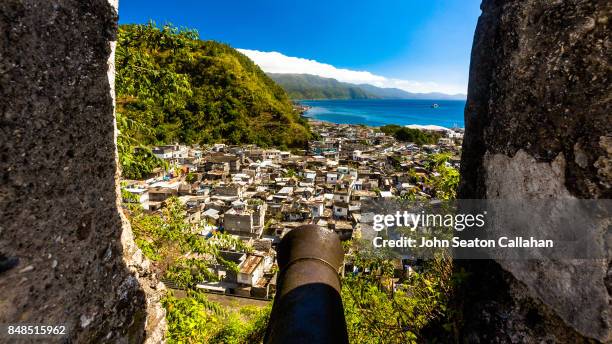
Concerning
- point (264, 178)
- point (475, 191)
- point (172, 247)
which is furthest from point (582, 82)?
point (264, 178)

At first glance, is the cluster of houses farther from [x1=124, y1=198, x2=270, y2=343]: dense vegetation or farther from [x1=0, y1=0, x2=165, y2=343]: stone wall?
[x1=0, y1=0, x2=165, y2=343]: stone wall

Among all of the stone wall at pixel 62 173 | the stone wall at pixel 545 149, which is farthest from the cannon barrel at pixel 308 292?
the stone wall at pixel 62 173

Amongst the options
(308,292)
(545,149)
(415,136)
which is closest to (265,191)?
(308,292)

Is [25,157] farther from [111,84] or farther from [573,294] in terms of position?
[573,294]

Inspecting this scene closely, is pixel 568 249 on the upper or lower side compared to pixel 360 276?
upper

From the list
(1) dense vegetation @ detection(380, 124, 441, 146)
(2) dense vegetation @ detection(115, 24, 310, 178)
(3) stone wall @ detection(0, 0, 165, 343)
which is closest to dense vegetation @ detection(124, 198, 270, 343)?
(3) stone wall @ detection(0, 0, 165, 343)
